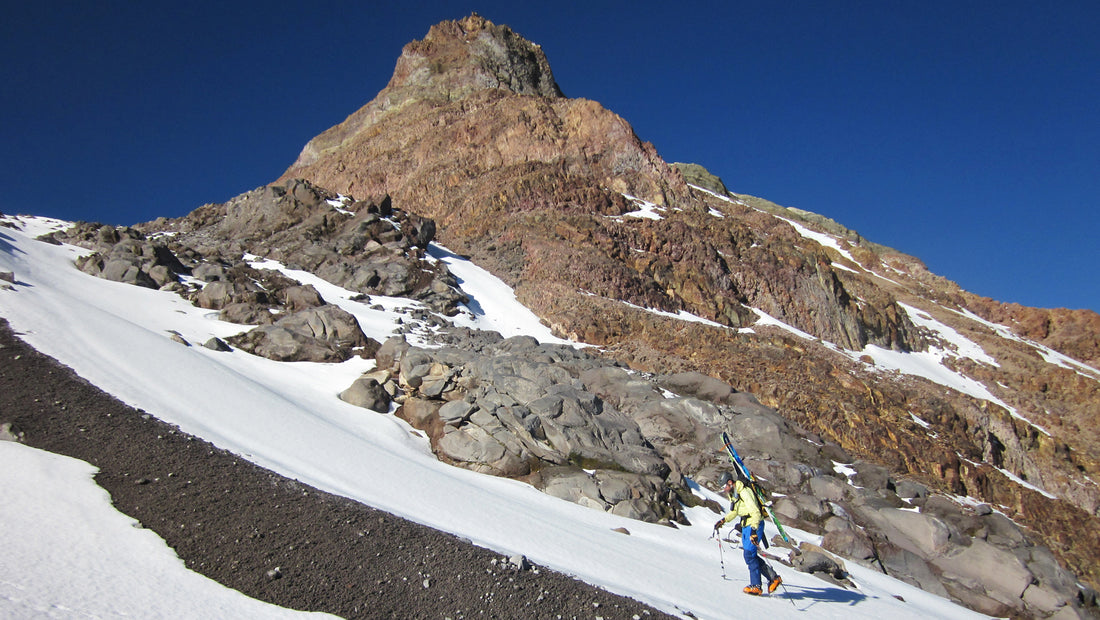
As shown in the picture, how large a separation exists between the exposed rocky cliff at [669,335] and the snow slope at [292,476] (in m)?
1.39

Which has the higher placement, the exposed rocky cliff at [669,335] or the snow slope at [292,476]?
the exposed rocky cliff at [669,335]

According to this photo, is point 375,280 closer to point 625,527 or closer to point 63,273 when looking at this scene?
point 63,273

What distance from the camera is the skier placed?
8.12m

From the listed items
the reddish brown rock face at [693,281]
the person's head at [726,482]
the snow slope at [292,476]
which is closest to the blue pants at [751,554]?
the snow slope at [292,476]

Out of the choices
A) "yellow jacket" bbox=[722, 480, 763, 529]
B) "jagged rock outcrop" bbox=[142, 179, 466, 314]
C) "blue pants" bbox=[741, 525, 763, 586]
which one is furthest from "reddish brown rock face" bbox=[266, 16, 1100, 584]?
"yellow jacket" bbox=[722, 480, 763, 529]

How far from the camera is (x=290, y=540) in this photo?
271 inches

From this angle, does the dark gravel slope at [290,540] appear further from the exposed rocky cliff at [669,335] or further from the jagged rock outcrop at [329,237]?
the jagged rock outcrop at [329,237]

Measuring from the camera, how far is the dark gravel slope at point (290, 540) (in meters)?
6.04

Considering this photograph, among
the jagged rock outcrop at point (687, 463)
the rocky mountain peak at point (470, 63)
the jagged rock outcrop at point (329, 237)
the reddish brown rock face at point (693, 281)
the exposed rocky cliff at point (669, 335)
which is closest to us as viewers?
the jagged rock outcrop at point (687, 463)

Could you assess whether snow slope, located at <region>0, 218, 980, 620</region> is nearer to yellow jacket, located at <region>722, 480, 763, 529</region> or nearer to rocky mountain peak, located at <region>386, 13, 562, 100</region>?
yellow jacket, located at <region>722, 480, 763, 529</region>

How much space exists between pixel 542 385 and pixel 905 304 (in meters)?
44.8

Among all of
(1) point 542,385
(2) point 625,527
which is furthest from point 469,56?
(2) point 625,527

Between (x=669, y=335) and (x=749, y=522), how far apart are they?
736 inches

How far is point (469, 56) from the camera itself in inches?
2589
